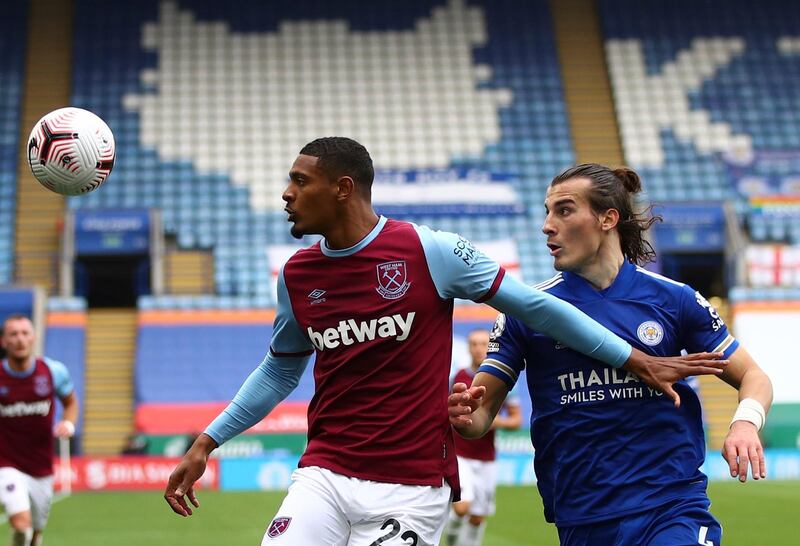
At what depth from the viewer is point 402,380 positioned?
13.7ft

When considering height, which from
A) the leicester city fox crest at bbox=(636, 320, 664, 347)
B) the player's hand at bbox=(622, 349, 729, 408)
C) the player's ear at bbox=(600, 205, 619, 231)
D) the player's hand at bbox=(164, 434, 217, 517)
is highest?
the player's ear at bbox=(600, 205, 619, 231)

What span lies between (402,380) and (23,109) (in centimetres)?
2484

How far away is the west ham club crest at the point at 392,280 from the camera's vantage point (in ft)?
13.9

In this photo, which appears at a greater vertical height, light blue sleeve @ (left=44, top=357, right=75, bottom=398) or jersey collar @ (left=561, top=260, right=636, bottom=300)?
jersey collar @ (left=561, top=260, right=636, bottom=300)

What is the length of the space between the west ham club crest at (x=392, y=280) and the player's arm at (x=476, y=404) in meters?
0.44

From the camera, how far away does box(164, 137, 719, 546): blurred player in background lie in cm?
403

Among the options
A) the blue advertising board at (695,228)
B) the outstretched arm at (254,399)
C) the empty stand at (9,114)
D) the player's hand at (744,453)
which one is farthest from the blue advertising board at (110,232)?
the player's hand at (744,453)

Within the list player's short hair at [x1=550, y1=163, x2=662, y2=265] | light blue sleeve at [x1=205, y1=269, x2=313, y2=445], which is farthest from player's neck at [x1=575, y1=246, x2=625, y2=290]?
light blue sleeve at [x1=205, y1=269, x2=313, y2=445]

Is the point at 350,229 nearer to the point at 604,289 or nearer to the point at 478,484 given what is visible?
the point at 604,289

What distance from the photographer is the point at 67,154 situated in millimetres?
5613

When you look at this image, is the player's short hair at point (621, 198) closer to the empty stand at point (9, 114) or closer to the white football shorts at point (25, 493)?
the white football shorts at point (25, 493)

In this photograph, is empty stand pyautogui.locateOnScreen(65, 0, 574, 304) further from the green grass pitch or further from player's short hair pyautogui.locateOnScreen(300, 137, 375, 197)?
player's short hair pyautogui.locateOnScreen(300, 137, 375, 197)

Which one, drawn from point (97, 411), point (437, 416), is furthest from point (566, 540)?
point (97, 411)

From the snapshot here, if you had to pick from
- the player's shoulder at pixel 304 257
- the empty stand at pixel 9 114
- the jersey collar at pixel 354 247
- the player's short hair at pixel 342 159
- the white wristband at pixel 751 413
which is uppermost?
the empty stand at pixel 9 114
